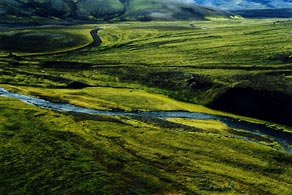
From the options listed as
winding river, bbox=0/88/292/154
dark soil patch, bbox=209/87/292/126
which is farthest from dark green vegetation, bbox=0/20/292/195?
winding river, bbox=0/88/292/154

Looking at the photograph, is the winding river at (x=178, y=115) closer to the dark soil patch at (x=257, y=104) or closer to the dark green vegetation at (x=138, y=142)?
the dark green vegetation at (x=138, y=142)

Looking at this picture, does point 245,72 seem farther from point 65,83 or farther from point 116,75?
point 65,83

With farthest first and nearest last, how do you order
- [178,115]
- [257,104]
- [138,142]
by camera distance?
[257,104], [178,115], [138,142]

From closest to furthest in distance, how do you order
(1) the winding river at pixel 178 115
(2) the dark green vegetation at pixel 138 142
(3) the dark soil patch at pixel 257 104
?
(2) the dark green vegetation at pixel 138 142 → (1) the winding river at pixel 178 115 → (3) the dark soil patch at pixel 257 104

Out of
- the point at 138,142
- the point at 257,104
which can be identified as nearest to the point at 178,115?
the point at 257,104

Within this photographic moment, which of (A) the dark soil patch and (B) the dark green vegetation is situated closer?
(B) the dark green vegetation

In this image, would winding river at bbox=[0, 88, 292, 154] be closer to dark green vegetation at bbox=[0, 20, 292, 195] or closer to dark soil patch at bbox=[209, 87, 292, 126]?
dark green vegetation at bbox=[0, 20, 292, 195]

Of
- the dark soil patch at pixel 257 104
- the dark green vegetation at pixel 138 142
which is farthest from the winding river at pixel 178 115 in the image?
the dark soil patch at pixel 257 104

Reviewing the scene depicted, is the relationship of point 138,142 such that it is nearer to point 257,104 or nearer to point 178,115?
point 178,115

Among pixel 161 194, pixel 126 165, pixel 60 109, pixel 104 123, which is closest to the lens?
pixel 161 194

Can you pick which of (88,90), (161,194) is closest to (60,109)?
(88,90)

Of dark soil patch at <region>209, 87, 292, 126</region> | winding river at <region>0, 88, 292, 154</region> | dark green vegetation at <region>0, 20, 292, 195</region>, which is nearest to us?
dark green vegetation at <region>0, 20, 292, 195</region>
